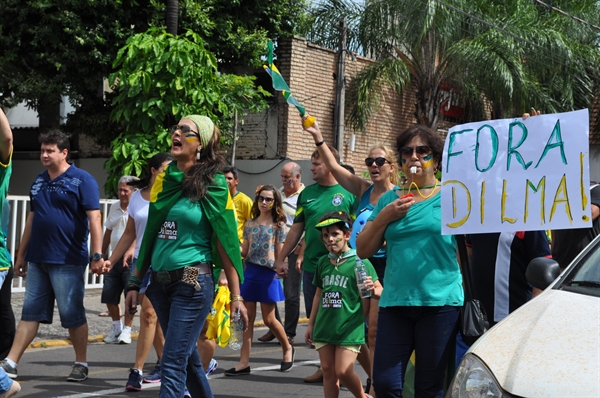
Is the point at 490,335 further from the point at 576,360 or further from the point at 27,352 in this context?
the point at 27,352

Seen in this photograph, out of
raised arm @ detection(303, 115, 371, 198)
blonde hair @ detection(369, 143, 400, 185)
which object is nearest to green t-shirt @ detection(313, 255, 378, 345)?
raised arm @ detection(303, 115, 371, 198)

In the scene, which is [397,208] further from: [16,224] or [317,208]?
[16,224]

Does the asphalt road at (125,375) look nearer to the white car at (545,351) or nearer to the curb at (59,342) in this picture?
the curb at (59,342)

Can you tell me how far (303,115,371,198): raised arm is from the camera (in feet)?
19.7

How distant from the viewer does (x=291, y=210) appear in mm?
9844

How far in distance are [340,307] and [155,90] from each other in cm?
831

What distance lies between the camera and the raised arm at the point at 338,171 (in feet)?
19.7

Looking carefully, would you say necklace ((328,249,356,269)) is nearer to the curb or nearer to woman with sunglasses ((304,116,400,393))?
woman with sunglasses ((304,116,400,393))

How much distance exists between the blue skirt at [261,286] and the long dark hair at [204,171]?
11.3 ft

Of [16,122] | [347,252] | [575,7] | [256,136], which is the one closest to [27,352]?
[347,252]

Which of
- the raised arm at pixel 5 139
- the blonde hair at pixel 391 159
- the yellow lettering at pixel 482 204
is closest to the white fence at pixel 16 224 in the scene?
the blonde hair at pixel 391 159

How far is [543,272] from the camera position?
4.03m

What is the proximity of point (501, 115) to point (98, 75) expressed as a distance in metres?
11.2

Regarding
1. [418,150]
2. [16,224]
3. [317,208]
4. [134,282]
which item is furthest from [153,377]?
[16,224]
